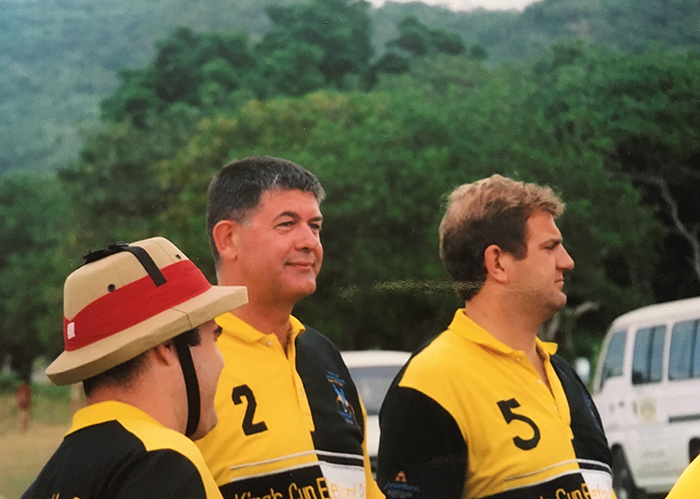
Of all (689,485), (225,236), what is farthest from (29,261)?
(689,485)

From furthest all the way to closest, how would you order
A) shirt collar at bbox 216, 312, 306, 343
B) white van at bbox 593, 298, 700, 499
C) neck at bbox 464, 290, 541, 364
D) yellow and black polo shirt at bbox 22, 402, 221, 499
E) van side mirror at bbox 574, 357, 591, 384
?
1. van side mirror at bbox 574, 357, 591, 384
2. white van at bbox 593, 298, 700, 499
3. neck at bbox 464, 290, 541, 364
4. shirt collar at bbox 216, 312, 306, 343
5. yellow and black polo shirt at bbox 22, 402, 221, 499

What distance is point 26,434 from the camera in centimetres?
665

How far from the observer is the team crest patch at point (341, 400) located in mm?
1959

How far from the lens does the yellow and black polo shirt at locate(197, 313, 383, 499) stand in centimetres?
176

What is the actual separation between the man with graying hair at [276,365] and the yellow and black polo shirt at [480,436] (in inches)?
3.8

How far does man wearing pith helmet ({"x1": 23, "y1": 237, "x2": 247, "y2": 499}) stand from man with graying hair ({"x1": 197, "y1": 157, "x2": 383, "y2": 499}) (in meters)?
0.45

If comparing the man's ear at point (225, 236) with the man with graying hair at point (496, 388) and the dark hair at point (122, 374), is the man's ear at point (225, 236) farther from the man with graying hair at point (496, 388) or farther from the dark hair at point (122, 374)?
the dark hair at point (122, 374)

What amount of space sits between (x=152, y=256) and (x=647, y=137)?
3957 mm

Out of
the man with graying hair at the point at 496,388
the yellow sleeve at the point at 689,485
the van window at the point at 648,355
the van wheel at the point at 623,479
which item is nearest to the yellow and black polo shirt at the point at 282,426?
the man with graying hair at the point at 496,388

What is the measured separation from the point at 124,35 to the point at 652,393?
469 cm

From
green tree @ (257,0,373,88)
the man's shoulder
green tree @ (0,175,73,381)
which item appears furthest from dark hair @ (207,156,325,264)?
green tree @ (0,175,73,381)

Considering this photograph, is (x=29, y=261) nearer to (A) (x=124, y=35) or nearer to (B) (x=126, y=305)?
(A) (x=124, y=35)

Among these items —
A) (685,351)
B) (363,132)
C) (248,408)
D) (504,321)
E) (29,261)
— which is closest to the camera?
(248,408)

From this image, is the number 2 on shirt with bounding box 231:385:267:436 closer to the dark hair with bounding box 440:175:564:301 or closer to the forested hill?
the dark hair with bounding box 440:175:564:301
